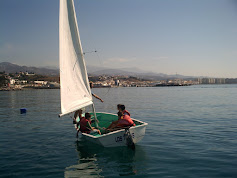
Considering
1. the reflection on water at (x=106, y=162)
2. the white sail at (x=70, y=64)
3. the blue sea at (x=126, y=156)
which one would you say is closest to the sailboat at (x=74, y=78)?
the white sail at (x=70, y=64)

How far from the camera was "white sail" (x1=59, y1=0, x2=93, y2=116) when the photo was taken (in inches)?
446

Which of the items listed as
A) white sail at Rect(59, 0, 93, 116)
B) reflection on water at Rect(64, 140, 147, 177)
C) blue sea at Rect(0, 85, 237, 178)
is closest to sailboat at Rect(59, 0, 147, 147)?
white sail at Rect(59, 0, 93, 116)

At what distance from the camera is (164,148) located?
11.7 m

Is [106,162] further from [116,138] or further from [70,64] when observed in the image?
[70,64]

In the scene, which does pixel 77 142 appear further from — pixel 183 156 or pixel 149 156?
pixel 183 156

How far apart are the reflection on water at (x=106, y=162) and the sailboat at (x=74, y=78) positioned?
50 centimetres

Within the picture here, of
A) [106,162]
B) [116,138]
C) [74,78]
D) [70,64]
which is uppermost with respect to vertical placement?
[70,64]

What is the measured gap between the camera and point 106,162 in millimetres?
9781

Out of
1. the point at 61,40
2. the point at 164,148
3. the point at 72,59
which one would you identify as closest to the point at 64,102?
the point at 72,59

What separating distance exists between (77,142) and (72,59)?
504 cm

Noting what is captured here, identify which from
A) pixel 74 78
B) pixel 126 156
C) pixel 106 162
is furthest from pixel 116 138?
pixel 74 78

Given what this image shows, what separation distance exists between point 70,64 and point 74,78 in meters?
0.77

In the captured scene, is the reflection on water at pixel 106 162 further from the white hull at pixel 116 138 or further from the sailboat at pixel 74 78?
the sailboat at pixel 74 78

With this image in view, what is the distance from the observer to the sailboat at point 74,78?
11.1m
